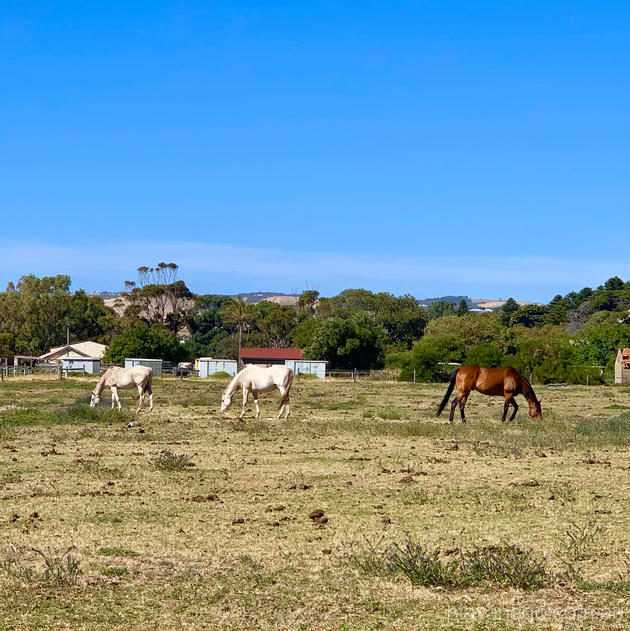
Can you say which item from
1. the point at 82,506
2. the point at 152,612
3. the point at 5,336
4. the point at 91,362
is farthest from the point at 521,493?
the point at 5,336

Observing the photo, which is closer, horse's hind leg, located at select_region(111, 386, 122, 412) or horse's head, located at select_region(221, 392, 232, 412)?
horse's head, located at select_region(221, 392, 232, 412)

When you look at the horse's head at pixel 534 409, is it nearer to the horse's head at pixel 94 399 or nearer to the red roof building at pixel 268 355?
the horse's head at pixel 94 399

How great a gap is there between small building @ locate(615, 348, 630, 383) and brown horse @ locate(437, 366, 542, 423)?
5786 cm

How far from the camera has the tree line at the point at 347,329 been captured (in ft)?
254

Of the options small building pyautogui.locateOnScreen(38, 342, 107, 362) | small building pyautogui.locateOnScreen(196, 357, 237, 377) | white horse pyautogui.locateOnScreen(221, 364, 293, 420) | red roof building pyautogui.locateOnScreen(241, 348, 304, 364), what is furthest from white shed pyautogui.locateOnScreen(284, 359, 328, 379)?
white horse pyautogui.locateOnScreen(221, 364, 293, 420)

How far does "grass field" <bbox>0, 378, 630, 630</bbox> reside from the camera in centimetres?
748

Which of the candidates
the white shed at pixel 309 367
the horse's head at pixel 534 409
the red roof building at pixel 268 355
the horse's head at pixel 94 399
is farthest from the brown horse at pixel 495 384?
the red roof building at pixel 268 355

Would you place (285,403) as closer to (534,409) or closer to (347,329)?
(534,409)

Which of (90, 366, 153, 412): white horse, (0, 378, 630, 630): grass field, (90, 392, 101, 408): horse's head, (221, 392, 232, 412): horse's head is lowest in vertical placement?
(0, 378, 630, 630): grass field

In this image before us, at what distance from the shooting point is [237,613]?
292 inches

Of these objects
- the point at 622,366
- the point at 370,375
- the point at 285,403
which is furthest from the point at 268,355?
the point at 285,403

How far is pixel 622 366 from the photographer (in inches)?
3273

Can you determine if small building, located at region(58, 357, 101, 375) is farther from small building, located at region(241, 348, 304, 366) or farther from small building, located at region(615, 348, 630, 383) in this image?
small building, located at region(615, 348, 630, 383)

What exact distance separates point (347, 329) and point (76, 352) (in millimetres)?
34672
